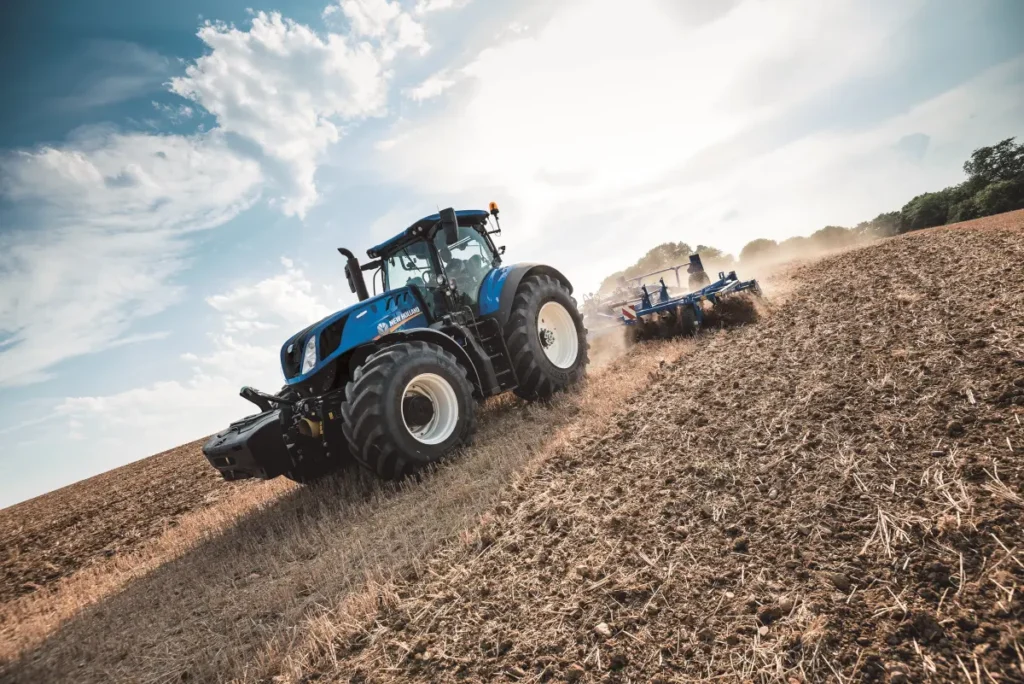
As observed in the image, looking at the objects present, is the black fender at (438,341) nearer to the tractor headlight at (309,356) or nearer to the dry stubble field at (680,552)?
the tractor headlight at (309,356)

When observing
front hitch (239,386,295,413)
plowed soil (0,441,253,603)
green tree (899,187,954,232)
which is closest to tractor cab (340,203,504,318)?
front hitch (239,386,295,413)

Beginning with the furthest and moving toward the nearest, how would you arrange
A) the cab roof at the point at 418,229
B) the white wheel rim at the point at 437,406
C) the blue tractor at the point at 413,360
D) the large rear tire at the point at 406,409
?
the cab roof at the point at 418,229, the white wheel rim at the point at 437,406, the blue tractor at the point at 413,360, the large rear tire at the point at 406,409

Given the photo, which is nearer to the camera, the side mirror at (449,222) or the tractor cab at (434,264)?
the side mirror at (449,222)

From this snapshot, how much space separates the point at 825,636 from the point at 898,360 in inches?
115

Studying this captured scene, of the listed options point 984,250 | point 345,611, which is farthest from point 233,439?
point 984,250

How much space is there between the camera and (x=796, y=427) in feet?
11.4

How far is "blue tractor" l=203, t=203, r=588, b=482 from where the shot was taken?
4477mm

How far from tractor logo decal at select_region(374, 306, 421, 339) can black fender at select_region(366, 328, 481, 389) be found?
0.11 metres

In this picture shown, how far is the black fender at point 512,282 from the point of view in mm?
6254

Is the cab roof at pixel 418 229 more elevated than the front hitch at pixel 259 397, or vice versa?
the cab roof at pixel 418 229

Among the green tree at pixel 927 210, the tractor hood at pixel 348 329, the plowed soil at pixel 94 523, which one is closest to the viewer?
the tractor hood at pixel 348 329

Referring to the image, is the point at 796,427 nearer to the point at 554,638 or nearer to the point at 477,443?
the point at 554,638

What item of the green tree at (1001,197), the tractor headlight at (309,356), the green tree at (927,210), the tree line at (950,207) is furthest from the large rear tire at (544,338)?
the green tree at (927,210)

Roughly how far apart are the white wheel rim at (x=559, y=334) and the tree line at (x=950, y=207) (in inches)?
763
